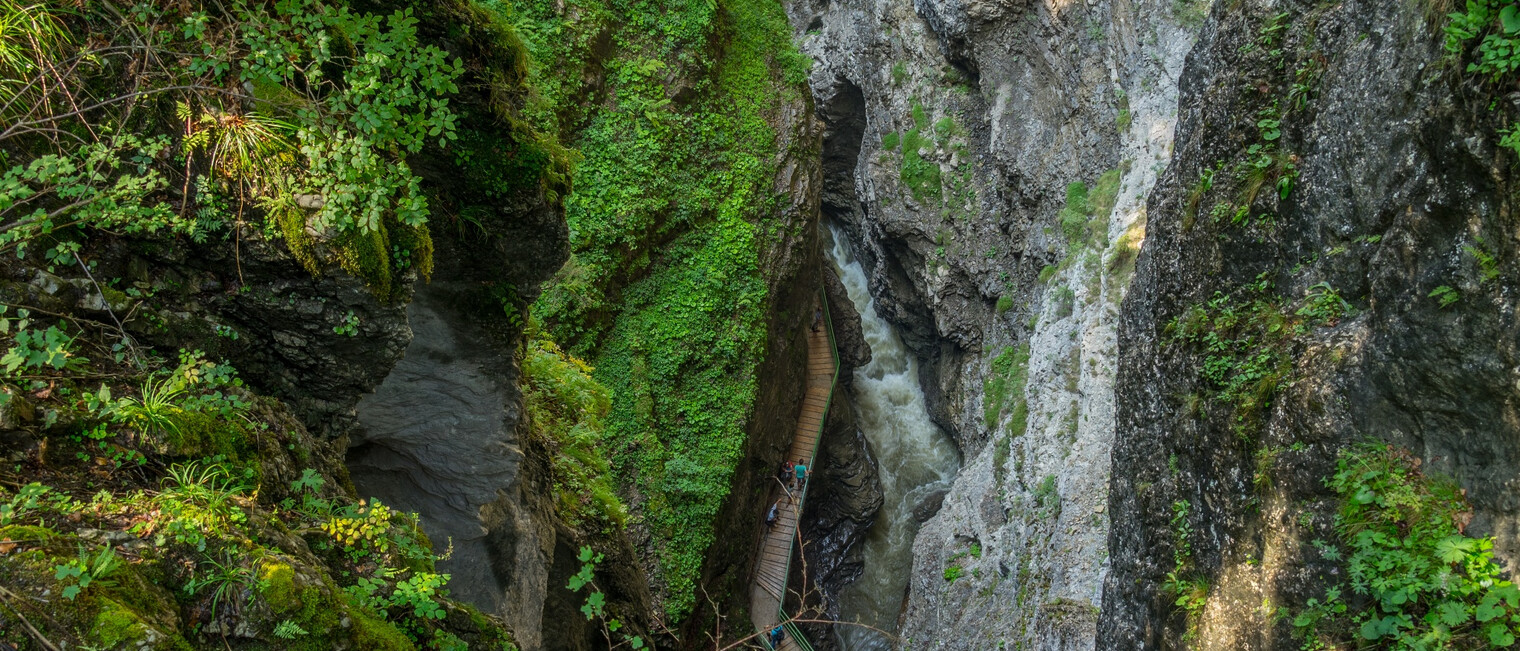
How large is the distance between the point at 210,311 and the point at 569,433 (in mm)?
5023

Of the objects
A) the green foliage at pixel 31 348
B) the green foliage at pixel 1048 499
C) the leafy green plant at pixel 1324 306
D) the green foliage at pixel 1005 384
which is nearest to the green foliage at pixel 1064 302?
the green foliage at pixel 1005 384

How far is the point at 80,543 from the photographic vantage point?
10.3 ft

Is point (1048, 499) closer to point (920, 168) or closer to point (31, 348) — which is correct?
point (920, 168)

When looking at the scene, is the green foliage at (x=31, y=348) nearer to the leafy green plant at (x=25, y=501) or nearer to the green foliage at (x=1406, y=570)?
the leafy green plant at (x=25, y=501)

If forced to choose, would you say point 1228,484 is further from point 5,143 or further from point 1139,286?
A: point 5,143

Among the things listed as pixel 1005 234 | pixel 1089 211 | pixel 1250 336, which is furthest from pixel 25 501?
pixel 1005 234

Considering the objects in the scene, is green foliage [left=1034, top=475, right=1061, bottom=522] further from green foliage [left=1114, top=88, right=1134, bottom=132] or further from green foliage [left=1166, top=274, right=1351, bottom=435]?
green foliage [left=1114, top=88, right=1134, bottom=132]

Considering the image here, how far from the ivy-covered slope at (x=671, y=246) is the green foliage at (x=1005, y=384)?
4.27 metres

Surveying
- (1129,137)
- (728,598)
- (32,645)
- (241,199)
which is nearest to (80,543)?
(32,645)

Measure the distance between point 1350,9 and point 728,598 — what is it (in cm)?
1270

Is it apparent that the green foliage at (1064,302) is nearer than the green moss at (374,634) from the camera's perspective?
No

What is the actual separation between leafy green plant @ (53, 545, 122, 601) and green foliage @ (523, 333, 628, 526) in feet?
16.0

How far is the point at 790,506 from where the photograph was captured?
17.1 metres

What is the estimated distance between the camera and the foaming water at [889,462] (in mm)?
18641
